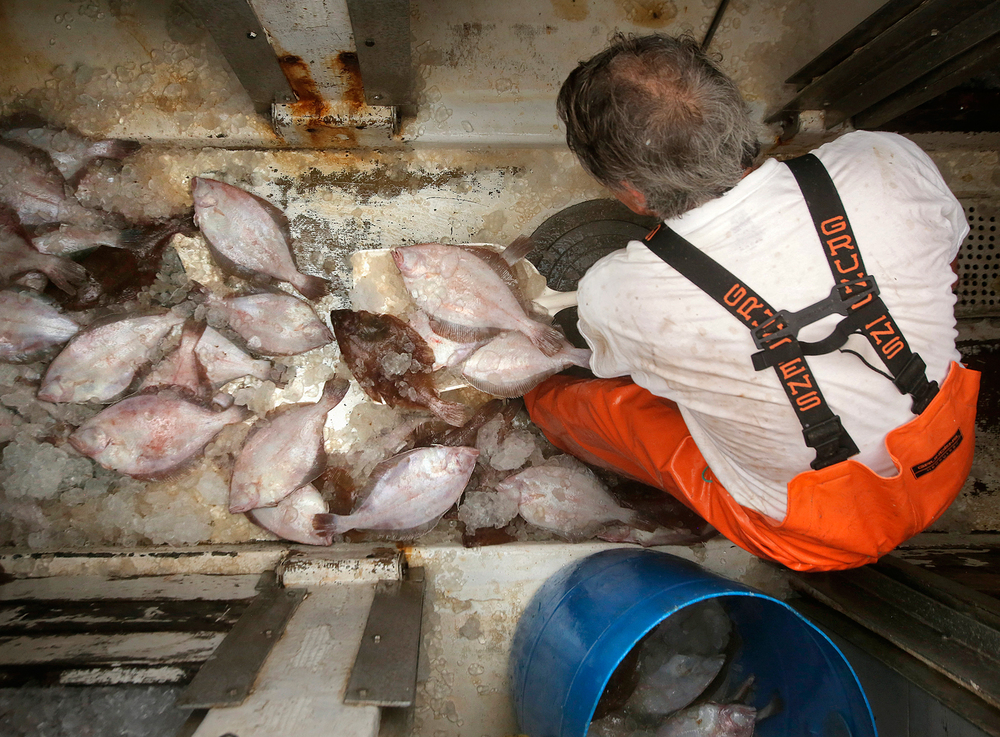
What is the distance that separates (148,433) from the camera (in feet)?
8.55

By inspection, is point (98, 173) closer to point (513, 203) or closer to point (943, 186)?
point (513, 203)

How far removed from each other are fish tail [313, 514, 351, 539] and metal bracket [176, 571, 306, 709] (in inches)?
10.8

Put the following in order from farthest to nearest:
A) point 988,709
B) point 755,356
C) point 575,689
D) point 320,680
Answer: point 575,689, point 320,680, point 988,709, point 755,356

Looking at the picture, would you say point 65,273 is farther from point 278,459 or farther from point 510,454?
point 510,454

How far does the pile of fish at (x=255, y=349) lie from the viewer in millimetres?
2602

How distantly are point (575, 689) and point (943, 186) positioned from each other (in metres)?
2.02

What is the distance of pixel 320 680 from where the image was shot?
1.87m

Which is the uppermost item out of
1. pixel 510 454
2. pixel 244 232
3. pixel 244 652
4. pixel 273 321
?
pixel 244 232

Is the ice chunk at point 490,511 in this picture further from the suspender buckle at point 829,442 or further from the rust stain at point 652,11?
the rust stain at point 652,11

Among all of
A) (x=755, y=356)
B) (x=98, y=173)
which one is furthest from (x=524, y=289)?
(x=98, y=173)

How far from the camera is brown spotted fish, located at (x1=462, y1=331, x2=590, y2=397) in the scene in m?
2.64

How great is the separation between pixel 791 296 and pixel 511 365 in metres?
1.38

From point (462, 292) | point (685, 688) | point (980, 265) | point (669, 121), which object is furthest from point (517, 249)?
point (980, 265)

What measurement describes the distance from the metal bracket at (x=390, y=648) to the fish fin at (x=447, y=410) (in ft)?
2.36
